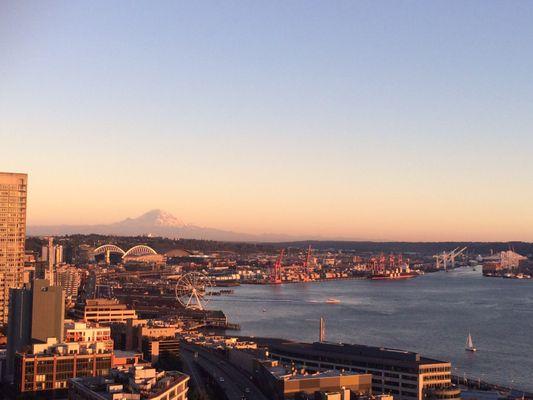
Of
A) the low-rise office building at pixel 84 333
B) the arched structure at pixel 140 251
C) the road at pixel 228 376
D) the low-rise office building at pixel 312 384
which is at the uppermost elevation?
the arched structure at pixel 140 251

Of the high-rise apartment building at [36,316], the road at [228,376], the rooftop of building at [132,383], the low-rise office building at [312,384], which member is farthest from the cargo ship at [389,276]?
the rooftop of building at [132,383]

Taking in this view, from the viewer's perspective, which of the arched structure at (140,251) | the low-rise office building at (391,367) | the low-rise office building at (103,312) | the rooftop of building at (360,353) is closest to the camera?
the low-rise office building at (391,367)

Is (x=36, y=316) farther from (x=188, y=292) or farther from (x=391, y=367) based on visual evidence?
(x=188, y=292)

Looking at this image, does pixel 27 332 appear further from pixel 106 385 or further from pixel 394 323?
pixel 394 323

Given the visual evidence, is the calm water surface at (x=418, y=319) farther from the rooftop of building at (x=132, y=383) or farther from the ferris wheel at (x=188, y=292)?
the rooftop of building at (x=132, y=383)

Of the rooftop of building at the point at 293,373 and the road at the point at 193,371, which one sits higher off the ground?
the rooftop of building at the point at 293,373

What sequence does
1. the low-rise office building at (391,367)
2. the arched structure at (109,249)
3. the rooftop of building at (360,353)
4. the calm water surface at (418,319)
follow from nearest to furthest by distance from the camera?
the low-rise office building at (391,367), the rooftop of building at (360,353), the calm water surface at (418,319), the arched structure at (109,249)

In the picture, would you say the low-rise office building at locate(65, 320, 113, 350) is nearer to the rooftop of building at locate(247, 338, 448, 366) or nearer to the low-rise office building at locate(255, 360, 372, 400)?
the rooftop of building at locate(247, 338, 448, 366)
